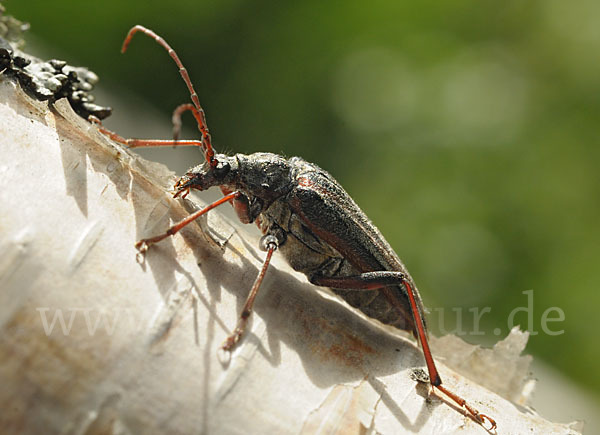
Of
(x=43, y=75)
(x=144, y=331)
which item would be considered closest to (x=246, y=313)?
(x=144, y=331)

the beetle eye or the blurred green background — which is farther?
the blurred green background

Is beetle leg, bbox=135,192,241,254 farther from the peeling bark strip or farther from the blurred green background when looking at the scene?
the blurred green background

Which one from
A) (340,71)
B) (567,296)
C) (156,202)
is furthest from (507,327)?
(156,202)

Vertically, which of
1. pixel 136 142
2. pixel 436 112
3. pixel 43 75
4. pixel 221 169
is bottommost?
pixel 136 142

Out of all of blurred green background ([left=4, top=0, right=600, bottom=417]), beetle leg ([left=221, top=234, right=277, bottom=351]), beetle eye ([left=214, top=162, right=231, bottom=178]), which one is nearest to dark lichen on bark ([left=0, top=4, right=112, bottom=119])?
beetle eye ([left=214, top=162, right=231, bottom=178])

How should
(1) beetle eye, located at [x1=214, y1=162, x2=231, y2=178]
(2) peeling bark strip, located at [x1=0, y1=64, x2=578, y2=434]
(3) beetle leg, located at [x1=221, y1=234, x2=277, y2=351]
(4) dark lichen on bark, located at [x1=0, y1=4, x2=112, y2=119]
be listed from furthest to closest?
1. (1) beetle eye, located at [x1=214, y1=162, x2=231, y2=178]
2. (4) dark lichen on bark, located at [x1=0, y1=4, x2=112, y2=119]
3. (3) beetle leg, located at [x1=221, y1=234, x2=277, y2=351]
4. (2) peeling bark strip, located at [x1=0, y1=64, x2=578, y2=434]

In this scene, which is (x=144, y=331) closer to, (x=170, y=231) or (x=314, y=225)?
(x=170, y=231)
